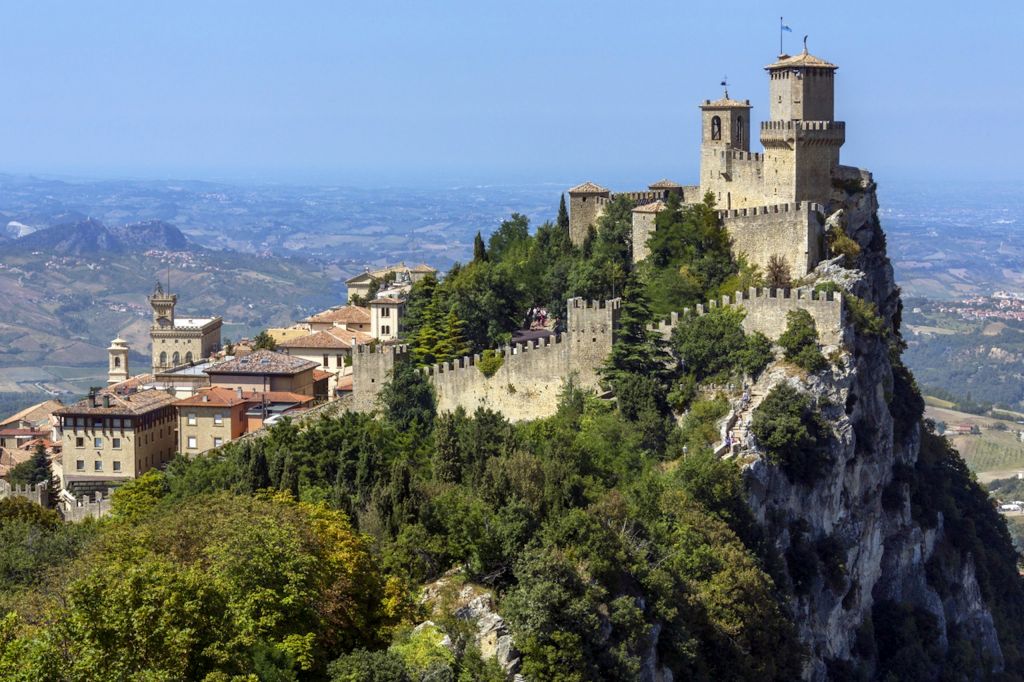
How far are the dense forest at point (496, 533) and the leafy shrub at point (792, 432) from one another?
0.07 meters

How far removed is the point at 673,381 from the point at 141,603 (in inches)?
955

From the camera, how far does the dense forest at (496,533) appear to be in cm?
3369

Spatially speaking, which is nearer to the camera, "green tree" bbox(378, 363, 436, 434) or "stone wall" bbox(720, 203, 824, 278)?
"green tree" bbox(378, 363, 436, 434)

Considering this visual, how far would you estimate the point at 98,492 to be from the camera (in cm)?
5806

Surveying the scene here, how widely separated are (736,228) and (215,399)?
18610 mm

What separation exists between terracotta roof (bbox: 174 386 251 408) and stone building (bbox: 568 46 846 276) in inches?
584

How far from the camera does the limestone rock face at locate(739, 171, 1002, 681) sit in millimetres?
50875

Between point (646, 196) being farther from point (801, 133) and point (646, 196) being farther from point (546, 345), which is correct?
point (546, 345)

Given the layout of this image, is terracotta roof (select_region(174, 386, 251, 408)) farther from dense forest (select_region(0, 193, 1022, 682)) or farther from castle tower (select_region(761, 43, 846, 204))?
castle tower (select_region(761, 43, 846, 204))

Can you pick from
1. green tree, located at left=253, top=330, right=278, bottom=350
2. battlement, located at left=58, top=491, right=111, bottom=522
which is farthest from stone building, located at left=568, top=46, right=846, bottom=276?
battlement, located at left=58, top=491, right=111, bottom=522

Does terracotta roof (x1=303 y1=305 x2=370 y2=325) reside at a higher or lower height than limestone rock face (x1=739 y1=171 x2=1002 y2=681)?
higher

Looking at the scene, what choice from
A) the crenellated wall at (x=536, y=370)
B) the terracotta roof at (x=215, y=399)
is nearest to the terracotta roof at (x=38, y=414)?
the terracotta roof at (x=215, y=399)

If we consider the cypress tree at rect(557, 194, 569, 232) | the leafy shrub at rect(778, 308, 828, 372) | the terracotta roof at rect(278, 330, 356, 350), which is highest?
the cypress tree at rect(557, 194, 569, 232)

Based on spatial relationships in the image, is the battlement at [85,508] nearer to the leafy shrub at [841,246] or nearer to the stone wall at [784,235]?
the stone wall at [784,235]
